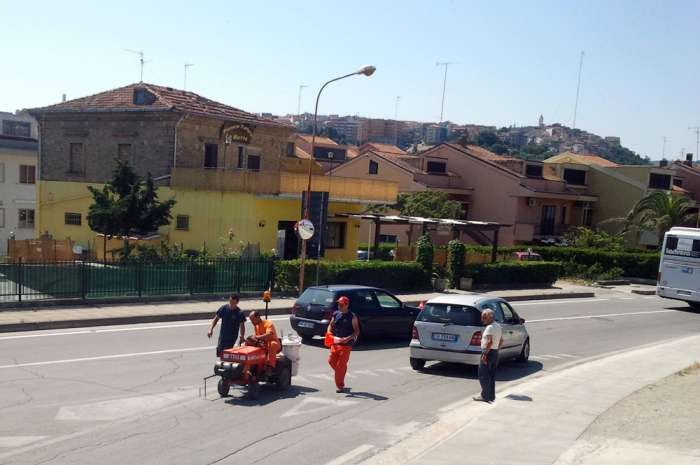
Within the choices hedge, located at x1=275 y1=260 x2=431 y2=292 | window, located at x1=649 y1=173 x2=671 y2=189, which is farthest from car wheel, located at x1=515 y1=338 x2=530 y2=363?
window, located at x1=649 y1=173 x2=671 y2=189

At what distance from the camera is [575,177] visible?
197ft

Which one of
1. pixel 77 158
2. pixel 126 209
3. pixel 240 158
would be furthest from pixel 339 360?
pixel 77 158

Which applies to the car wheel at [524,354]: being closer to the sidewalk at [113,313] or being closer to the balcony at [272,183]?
the sidewalk at [113,313]

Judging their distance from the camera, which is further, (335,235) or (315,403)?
(335,235)

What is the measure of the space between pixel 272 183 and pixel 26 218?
85.2 ft

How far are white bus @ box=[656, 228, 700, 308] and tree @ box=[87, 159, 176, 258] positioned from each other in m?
21.9

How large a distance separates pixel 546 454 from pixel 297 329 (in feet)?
30.7

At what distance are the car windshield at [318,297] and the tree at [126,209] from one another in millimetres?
14973

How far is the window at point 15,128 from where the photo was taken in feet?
174

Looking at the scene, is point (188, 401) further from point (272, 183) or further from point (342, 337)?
point (272, 183)

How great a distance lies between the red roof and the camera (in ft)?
119

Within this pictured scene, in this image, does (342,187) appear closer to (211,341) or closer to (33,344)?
(211,341)

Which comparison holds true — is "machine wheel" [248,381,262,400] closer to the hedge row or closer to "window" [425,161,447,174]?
the hedge row

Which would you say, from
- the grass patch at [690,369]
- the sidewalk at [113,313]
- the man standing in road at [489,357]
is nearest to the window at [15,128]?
the sidewalk at [113,313]
